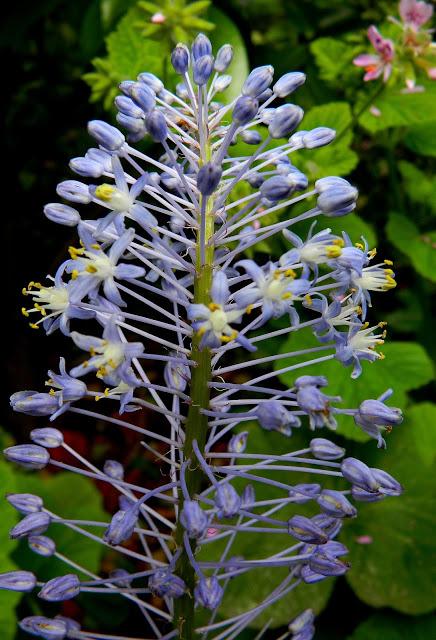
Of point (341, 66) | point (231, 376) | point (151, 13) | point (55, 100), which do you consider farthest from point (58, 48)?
point (231, 376)

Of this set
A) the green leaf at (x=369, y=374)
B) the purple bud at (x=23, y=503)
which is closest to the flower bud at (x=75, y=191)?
the purple bud at (x=23, y=503)

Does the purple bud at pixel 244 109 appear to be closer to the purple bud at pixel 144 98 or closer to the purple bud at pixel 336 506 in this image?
the purple bud at pixel 144 98

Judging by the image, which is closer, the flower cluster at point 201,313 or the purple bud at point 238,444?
the flower cluster at point 201,313

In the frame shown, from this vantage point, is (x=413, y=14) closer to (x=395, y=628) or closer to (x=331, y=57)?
(x=331, y=57)

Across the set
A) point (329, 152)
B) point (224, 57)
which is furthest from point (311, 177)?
point (224, 57)

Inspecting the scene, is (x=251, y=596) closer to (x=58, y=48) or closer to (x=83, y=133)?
(x=83, y=133)

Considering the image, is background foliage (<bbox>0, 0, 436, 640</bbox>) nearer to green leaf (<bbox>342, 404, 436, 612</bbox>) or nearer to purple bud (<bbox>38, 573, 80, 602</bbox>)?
green leaf (<bbox>342, 404, 436, 612</bbox>)
